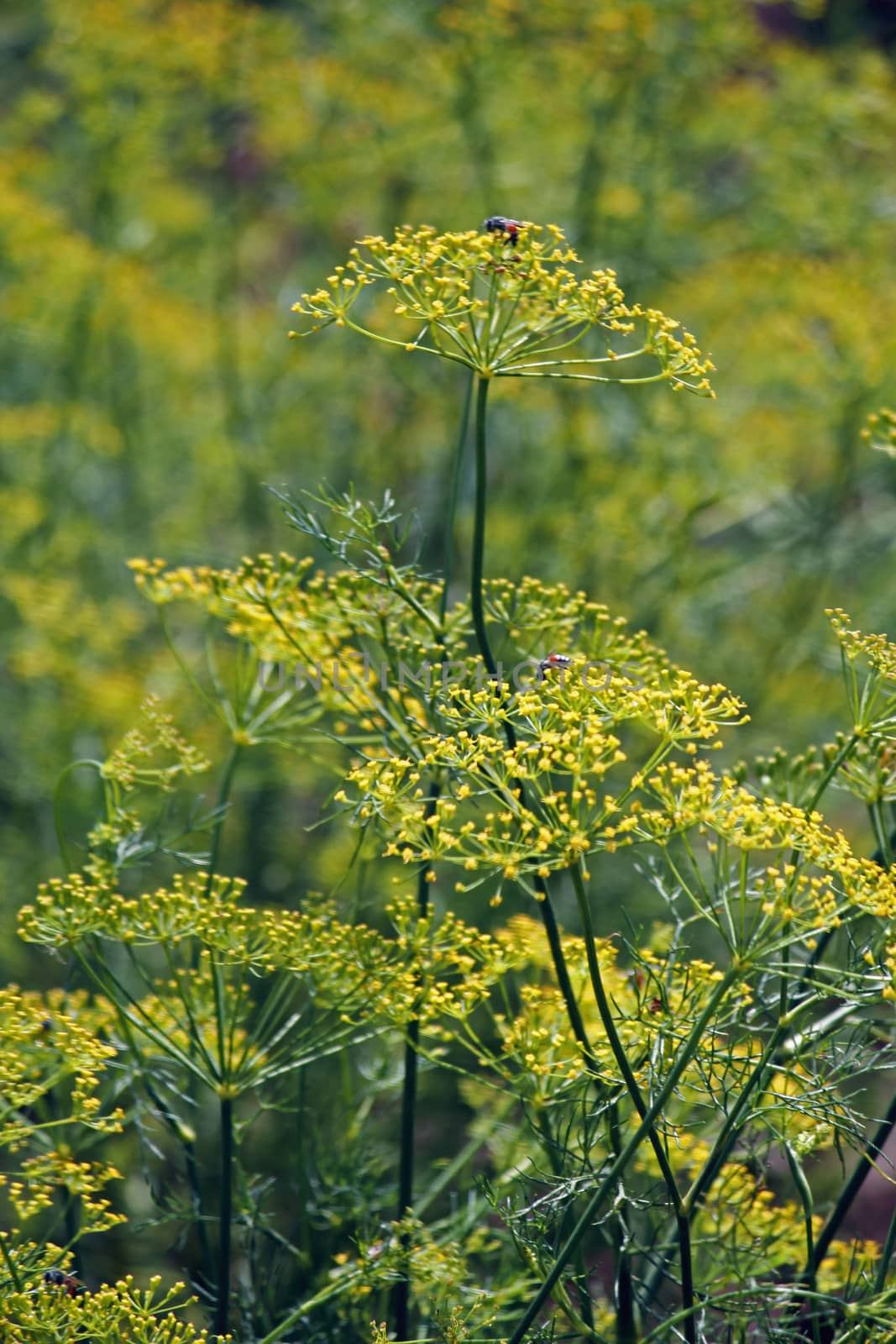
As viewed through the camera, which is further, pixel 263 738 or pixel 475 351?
pixel 263 738

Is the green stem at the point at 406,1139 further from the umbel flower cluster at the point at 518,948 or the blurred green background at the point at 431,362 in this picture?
the blurred green background at the point at 431,362

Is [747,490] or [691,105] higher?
[691,105]

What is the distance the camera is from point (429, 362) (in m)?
4.17

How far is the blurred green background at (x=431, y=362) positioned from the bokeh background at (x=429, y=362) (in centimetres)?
2

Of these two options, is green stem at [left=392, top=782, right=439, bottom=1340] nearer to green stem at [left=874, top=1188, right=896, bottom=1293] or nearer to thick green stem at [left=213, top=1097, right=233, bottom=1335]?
thick green stem at [left=213, top=1097, right=233, bottom=1335]

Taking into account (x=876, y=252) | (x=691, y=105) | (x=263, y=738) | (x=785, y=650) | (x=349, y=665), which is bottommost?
(x=785, y=650)

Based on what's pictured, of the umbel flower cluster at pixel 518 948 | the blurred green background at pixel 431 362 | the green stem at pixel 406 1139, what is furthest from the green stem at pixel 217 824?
the blurred green background at pixel 431 362

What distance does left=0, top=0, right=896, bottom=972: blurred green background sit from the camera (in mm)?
3549

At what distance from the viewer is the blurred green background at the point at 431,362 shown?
3.55m

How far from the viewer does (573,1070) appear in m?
1.35

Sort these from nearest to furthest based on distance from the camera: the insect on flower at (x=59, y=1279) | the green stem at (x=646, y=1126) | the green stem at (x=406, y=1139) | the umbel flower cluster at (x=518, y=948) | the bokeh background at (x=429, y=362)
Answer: the green stem at (x=646, y=1126), the umbel flower cluster at (x=518, y=948), the insect on flower at (x=59, y=1279), the green stem at (x=406, y=1139), the bokeh background at (x=429, y=362)

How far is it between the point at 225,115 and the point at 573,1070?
422cm

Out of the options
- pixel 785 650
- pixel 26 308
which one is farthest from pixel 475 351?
pixel 26 308

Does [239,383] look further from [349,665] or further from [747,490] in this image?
[349,665]
